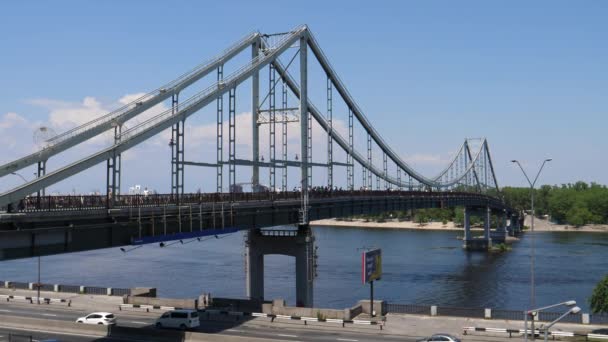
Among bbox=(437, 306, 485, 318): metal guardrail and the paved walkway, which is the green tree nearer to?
bbox=(437, 306, 485, 318): metal guardrail

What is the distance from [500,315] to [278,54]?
108ft

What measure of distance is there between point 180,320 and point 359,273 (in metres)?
55.9

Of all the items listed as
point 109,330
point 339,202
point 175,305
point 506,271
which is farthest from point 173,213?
point 506,271

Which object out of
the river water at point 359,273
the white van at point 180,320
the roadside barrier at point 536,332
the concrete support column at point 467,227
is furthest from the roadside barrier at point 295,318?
the concrete support column at point 467,227

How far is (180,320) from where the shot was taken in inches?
1753

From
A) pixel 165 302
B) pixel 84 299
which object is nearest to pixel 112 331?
pixel 165 302

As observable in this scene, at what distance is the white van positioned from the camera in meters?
44.4

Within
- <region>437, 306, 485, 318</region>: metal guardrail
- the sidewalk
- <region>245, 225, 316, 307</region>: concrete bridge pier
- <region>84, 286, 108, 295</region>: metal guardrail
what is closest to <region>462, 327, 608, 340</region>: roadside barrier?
the sidewalk

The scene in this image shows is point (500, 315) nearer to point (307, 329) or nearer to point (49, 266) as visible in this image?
point (307, 329)

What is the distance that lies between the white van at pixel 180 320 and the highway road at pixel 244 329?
988 millimetres

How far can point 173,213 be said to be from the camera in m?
44.2

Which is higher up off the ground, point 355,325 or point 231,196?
point 231,196

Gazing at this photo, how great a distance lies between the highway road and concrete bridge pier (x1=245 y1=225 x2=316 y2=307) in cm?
1159

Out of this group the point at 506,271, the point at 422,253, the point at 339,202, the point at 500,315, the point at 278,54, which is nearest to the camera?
the point at 500,315
